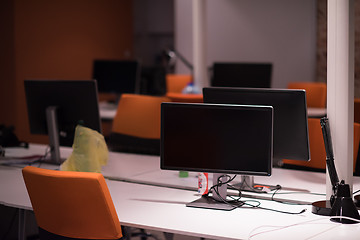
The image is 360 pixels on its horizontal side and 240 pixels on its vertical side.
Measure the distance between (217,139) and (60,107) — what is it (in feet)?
4.71

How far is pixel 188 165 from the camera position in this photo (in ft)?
8.32

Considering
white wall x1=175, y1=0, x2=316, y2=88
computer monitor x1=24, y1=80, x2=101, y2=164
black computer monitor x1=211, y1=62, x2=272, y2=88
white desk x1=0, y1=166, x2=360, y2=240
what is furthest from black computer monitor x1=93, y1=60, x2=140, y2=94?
white desk x1=0, y1=166, x2=360, y2=240

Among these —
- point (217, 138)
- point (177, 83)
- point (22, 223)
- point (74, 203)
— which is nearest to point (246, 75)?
point (177, 83)

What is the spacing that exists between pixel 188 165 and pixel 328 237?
0.77m

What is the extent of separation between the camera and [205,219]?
2307 mm

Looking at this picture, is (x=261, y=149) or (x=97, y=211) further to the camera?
(x=261, y=149)

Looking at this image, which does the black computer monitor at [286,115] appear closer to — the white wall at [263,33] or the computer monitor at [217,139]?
the computer monitor at [217,139]

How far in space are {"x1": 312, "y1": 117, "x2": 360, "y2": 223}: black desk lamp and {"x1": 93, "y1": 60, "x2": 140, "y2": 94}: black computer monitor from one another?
3907mm

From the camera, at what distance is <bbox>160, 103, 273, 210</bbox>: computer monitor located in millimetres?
2430

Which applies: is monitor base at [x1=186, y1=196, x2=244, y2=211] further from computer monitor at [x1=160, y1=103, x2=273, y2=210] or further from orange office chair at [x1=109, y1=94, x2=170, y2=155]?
orange office chair at [x1=109, y1=94, x2=170, y2=155]

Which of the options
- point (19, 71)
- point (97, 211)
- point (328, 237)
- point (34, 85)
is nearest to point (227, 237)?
point (328, 237)

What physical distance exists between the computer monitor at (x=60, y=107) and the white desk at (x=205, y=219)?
758 millimetres

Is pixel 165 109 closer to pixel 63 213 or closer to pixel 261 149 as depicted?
pixel 261 149

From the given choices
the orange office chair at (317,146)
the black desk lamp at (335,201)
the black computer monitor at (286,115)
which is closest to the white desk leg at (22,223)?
the black computer monitor at (286,115)
